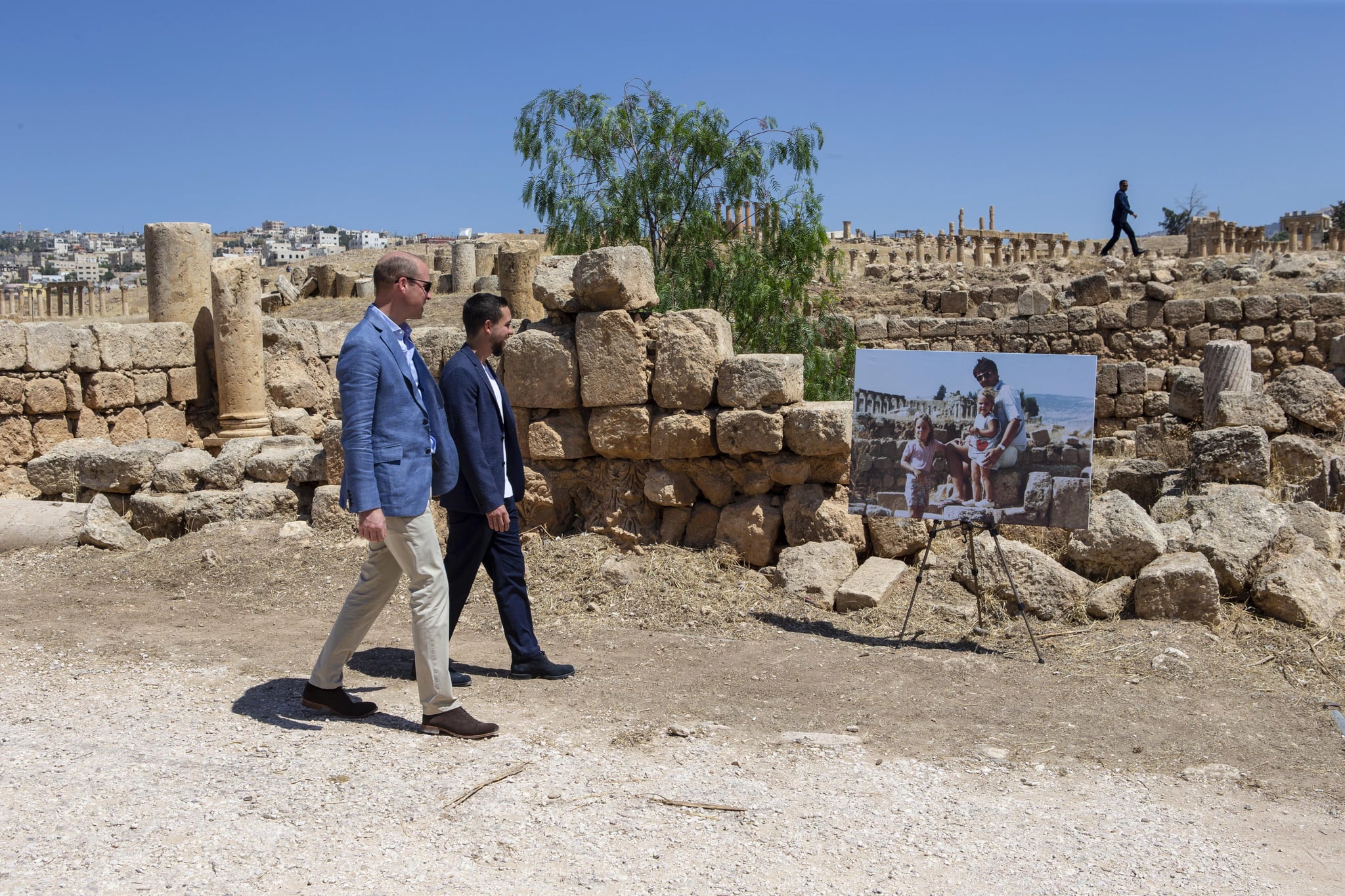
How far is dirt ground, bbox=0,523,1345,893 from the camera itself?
3.51 m

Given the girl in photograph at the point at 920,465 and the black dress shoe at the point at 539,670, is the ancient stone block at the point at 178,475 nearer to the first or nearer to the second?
the black dress shoe at the point at 539,670

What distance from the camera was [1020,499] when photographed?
580 centimetres

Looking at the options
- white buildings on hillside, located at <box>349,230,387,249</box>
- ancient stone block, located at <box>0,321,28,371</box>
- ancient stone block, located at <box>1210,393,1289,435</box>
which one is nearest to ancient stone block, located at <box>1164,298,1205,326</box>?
ancient stone block, located at <box>1210,393,1289,435</box>

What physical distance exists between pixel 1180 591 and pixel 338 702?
455cm

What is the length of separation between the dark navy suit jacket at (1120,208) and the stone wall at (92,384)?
1797 centimetres

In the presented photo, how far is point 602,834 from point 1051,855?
154 cm

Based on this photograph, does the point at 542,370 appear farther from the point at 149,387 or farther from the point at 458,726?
the point at 149,387

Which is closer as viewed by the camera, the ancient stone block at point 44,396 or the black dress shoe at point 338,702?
the black dress shoe at point 338,702

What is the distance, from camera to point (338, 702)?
188 inches

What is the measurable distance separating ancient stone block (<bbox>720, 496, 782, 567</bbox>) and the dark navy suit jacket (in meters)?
17.5

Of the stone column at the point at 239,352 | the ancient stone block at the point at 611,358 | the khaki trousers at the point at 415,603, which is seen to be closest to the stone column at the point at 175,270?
the stone column at the point at 239,352

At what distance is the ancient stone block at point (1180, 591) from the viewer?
5953 mm

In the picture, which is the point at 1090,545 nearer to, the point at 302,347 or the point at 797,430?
the point at 797,430

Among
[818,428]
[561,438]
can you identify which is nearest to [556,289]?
[561,438]
